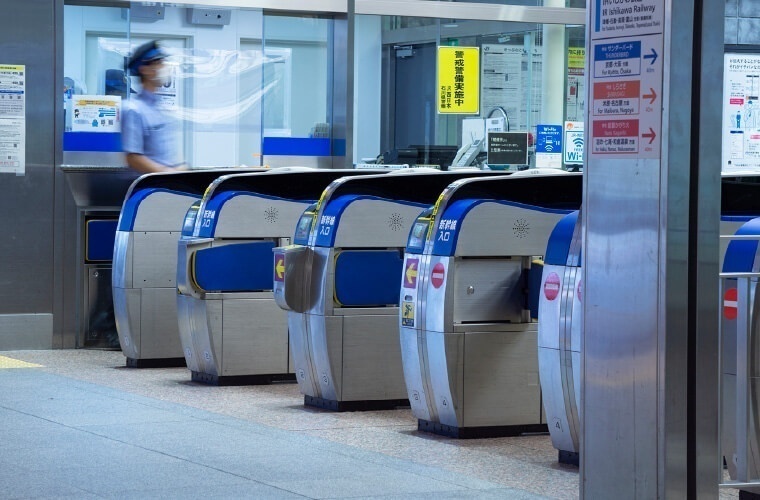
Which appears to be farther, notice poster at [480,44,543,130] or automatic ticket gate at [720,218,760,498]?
notice poster at [480,44,543,130]

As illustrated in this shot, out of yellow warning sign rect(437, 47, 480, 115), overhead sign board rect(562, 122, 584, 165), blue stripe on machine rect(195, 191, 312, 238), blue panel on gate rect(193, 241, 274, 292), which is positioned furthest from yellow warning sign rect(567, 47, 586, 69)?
blue panel on gate rect(193, 241, 274, 292)

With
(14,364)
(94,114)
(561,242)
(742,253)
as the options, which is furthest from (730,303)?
(94,114)

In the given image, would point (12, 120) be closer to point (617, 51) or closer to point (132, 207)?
point (132, 207)

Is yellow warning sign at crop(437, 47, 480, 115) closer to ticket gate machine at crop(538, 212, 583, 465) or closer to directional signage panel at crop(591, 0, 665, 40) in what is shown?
ticket gate machine at crop(538, 212, 583, 465)

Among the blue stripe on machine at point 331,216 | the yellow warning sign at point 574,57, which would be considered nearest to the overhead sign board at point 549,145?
the yellow warning sign at point 574,57

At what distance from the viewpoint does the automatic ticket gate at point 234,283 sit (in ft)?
31.5

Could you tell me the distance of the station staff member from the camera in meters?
12.0

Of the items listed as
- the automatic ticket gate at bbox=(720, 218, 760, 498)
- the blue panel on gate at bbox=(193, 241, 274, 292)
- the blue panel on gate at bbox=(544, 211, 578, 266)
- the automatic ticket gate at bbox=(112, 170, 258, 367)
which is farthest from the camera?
the automatic ticket gate at bbox=(112, 170, 258, 367)

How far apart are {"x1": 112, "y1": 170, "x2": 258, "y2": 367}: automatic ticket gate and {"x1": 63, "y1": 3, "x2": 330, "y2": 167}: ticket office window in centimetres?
151

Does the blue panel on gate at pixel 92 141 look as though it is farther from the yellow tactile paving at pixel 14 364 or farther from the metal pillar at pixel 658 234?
the metal pillar at pixel 658 234

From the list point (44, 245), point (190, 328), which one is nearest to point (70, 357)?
point (44, 245)

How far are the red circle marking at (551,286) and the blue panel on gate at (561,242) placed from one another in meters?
0.06

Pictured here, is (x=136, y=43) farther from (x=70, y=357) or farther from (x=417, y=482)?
(x=417, y=482)

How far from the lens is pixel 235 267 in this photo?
966 cm
